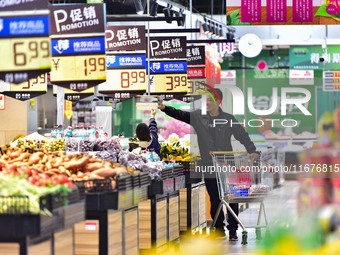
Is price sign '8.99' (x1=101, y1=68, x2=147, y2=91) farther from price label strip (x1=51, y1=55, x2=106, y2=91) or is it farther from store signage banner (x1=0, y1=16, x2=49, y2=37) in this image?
store signage banner (x1=0, y1=16, x2=49, y2=37)

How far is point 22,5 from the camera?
591 centimetres

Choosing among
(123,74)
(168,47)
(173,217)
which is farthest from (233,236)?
(168,47)

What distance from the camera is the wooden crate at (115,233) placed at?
17.5 ft

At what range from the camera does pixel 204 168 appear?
28.9 feet

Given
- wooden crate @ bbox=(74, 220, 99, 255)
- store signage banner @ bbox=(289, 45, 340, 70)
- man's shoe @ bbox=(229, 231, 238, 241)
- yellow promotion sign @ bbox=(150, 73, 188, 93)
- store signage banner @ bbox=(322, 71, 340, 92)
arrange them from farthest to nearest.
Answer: store signage banner @ bbox=(289, 45, 340, 70), store signage banner @ bbox=(322, 71, 340, 92), yellow promotion sign @ bbox=(150, 73, 188, 93), man's shoe @ bbox=(229, 231, 238, 241), wooden crate @ bbox=(74, 220, 99, 255)

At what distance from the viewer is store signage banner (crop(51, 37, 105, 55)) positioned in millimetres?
7977

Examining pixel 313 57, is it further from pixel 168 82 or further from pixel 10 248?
pixel 10 248

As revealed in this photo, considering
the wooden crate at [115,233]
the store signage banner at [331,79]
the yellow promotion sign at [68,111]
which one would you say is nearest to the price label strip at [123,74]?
the wooden crate at [115,233]

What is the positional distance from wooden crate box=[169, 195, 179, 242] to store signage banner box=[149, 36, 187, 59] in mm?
5392

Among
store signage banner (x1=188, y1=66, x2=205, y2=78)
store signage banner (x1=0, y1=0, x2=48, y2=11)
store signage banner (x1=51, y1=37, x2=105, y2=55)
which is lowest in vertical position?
store signage banner (x1=188, y1=66, x2=205, y2=78)

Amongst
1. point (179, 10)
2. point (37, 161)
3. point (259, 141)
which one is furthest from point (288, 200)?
point (259, 141)

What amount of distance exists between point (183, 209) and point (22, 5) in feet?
11.5

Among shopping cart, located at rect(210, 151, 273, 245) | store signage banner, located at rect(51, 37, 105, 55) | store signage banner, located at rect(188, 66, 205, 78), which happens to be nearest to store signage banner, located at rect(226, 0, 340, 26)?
store signage banner, located at rect(188, 66, 205, 78)

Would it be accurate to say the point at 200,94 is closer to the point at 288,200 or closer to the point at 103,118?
the point at 288,200
